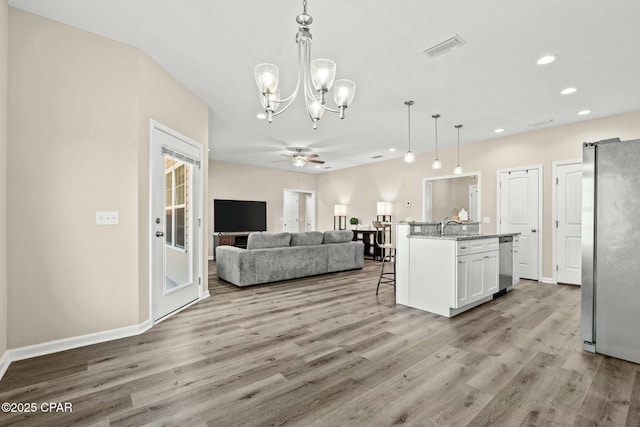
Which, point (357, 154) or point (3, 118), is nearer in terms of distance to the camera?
point (3, 118)

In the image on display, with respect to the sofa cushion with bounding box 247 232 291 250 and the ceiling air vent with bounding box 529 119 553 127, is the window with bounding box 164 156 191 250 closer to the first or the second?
the sofa cushion with bounding box 247 232 291 250

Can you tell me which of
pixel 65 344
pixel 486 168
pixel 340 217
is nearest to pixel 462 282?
pixel 486 168

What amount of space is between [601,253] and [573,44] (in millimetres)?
1927

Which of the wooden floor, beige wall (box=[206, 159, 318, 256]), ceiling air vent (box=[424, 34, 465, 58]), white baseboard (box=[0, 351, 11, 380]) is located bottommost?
the wooden floor

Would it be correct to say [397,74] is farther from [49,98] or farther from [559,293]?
[559,293]

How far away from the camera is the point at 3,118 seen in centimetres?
225

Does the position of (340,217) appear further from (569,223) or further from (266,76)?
(266,76)

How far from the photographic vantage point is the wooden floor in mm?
1688

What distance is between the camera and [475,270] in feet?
12.0

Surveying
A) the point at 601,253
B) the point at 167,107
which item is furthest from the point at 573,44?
the point at 167,107

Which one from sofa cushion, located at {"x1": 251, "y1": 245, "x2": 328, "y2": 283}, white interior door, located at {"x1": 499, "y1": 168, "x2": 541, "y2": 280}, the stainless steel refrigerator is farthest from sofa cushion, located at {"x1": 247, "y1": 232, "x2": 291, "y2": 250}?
white interior door, located at {"x1": 499, "y1": 168, "x2": 541, "y2": 280}

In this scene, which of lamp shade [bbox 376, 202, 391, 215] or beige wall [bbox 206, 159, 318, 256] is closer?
lamp shade [bbox 376, 202, 391, 215]

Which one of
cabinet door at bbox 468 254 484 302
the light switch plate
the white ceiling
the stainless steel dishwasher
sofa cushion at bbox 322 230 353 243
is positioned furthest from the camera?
sofa cushion at bbox 322 230 353 243

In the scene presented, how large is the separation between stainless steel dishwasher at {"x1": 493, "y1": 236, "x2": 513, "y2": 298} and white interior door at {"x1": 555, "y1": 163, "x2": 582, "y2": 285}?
1341 millimetres
